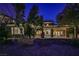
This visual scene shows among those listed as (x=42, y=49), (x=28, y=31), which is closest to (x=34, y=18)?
(x=28, y=31)

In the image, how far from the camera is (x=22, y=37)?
1283cm

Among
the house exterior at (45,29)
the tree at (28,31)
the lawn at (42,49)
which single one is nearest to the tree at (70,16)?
the house exterior at (45,29)

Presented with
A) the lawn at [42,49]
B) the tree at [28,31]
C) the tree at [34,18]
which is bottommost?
the lawn at [42,49]

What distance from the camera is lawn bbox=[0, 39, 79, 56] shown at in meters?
12.8

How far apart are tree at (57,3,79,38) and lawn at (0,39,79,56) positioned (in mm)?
213

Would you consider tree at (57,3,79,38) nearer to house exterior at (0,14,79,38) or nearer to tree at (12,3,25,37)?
house exterior at (0,14,79,38)

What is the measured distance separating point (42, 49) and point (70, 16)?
0.60 meters

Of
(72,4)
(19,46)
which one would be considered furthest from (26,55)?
(72,4)

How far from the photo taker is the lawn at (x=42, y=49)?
12820 millimetres

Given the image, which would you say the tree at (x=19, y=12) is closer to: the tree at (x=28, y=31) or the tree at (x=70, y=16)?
the tree at (x=28, y=31)

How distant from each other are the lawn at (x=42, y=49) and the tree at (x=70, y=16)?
0.70 feet

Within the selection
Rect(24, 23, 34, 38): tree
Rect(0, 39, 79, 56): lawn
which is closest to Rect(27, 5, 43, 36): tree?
Rect(24, 23, 34, 38): tree

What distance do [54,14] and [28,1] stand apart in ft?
1.33

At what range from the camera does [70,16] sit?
1281 centimetres
